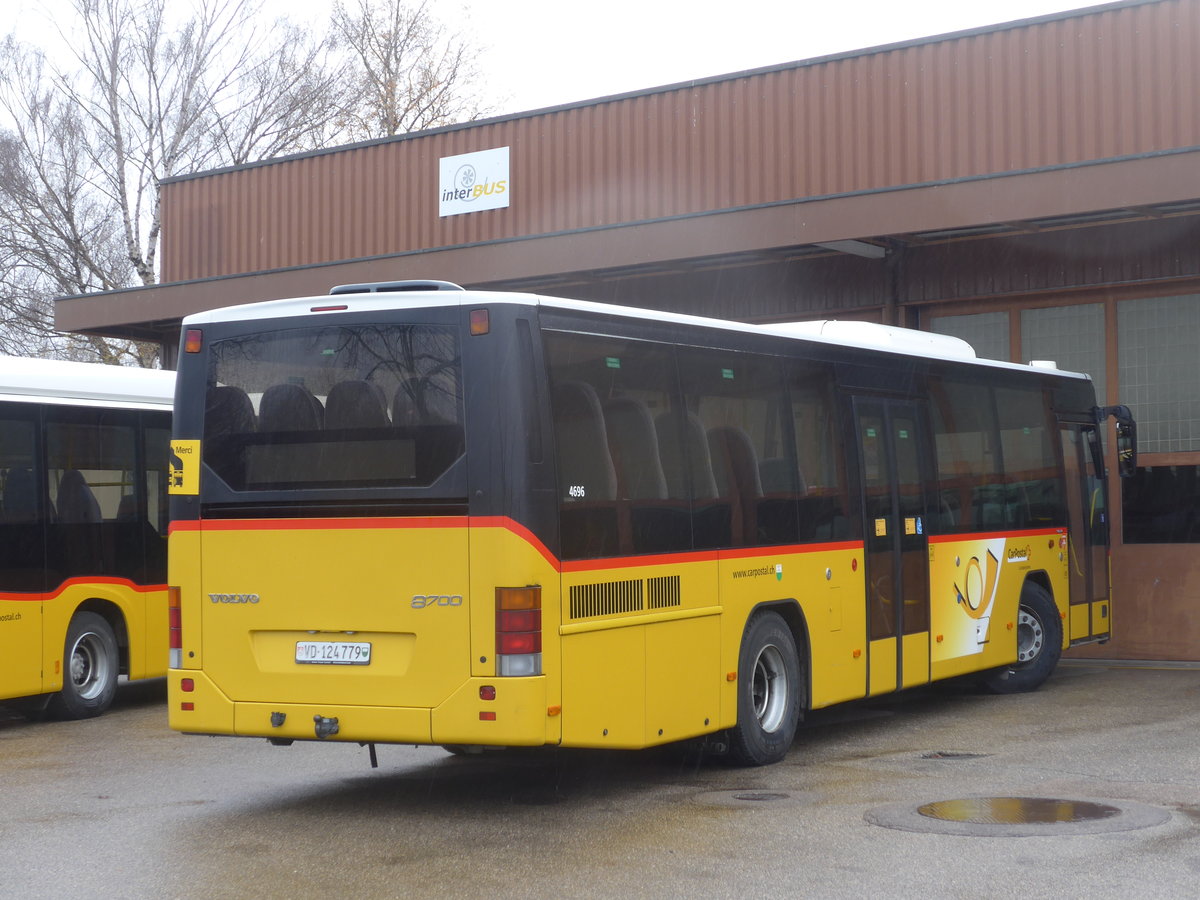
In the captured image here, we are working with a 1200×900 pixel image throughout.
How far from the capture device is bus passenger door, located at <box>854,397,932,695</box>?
37.8 ft

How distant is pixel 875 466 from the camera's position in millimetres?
11703

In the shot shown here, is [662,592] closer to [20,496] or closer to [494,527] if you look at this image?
[494,527]

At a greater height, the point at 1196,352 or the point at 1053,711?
the point at 1196,352

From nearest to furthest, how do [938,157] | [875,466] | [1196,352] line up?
[875,466], [1196,352], [938,157]

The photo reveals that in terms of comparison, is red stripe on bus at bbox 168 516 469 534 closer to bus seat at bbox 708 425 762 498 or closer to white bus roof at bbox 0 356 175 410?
bus seat at bbox 708 425 762 498

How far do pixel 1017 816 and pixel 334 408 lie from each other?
418 centimetres

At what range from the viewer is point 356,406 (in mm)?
8594

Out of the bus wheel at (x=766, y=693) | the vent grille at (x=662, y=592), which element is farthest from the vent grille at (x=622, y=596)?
the bus wheel at (x=766, y=693)

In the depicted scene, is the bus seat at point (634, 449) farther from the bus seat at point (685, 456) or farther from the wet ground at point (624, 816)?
the wet ground at point (624, 816)

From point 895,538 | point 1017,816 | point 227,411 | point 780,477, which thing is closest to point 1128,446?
point 895,538

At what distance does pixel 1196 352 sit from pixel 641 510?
30.6 feet

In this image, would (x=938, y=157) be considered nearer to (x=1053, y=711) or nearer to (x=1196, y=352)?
(x=1196, y=352)

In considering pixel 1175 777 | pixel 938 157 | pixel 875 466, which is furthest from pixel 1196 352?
pixel 1175 777

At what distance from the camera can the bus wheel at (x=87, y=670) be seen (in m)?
13.4
